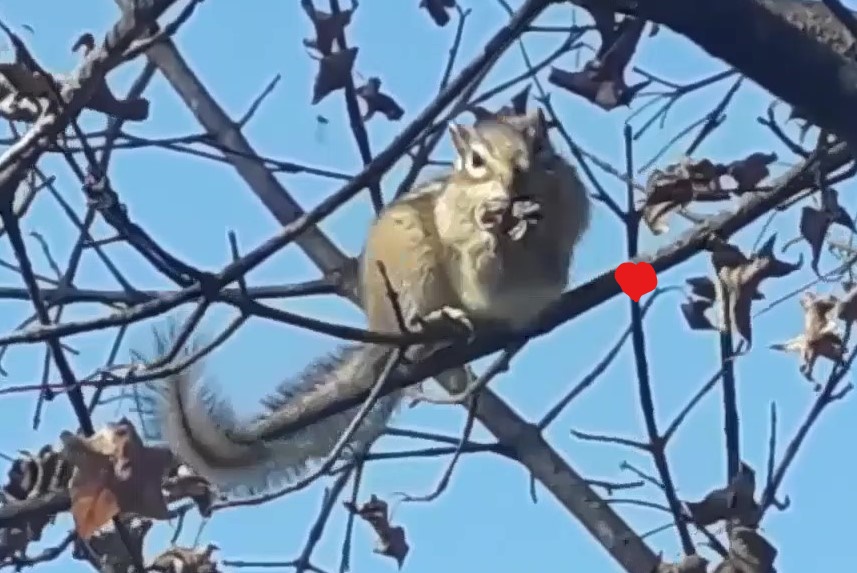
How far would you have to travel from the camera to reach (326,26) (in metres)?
3.28

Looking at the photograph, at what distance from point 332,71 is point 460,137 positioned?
0.61m

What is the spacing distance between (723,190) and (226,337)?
1068 millimetres

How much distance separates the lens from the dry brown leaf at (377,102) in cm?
375

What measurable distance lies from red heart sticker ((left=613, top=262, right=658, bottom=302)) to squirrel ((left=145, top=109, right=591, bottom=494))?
32.1 inches

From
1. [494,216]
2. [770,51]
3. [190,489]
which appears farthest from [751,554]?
[190,489]

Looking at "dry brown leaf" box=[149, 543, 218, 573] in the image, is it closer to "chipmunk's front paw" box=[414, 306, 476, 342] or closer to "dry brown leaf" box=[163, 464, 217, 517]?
"dry brown leaf" box=[163, 464, 217, 517]

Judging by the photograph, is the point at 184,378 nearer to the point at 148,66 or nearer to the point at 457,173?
the point at 457,173

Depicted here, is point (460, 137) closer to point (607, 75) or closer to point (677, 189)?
point (607, 75)

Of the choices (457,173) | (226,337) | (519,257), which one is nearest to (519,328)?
(519,257)

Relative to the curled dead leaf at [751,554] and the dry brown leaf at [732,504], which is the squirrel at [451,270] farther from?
the curled dead leaf at [751,554]

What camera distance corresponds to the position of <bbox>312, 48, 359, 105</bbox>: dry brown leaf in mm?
3246

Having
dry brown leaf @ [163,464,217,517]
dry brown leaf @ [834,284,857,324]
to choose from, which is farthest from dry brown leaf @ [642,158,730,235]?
dry brown leaf @ [163,464,217,517]

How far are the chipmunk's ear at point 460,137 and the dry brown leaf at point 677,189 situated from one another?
874mm

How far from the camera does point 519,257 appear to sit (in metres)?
3.74
